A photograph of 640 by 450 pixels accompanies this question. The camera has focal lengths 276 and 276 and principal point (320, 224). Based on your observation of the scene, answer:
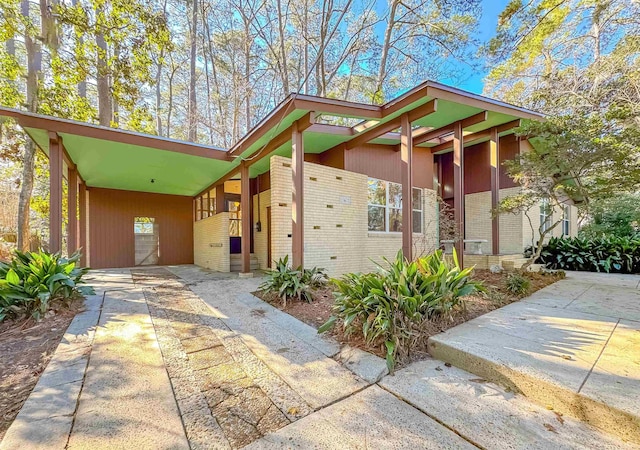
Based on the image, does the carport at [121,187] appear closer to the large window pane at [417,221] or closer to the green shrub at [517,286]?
the large window pane at [417,221]

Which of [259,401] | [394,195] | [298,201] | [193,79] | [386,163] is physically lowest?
[259,401]

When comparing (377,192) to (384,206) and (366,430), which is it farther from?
(366,430)

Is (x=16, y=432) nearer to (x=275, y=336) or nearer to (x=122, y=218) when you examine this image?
(x=275, y=336)

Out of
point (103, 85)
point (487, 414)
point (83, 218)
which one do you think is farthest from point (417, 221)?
point (103, 85)

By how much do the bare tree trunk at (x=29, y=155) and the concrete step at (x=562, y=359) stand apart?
11.6 meters

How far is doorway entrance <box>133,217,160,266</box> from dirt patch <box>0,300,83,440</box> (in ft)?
26.3

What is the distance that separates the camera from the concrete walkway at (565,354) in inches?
68.4

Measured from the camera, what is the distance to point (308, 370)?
2.45m

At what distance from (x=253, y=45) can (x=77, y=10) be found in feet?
23.1

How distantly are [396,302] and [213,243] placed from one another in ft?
24.6

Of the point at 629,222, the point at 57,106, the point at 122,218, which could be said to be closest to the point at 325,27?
the point at 57,106

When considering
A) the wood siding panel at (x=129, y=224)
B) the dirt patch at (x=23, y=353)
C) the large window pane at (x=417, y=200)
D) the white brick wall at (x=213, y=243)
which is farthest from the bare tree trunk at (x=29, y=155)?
the large window pane at (x=417, y=200)

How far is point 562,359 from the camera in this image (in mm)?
2270

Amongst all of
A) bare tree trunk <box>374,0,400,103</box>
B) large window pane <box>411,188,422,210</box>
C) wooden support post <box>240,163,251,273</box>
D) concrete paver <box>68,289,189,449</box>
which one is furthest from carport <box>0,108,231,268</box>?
bare tree trunk <box>374,0,400,103</box>
